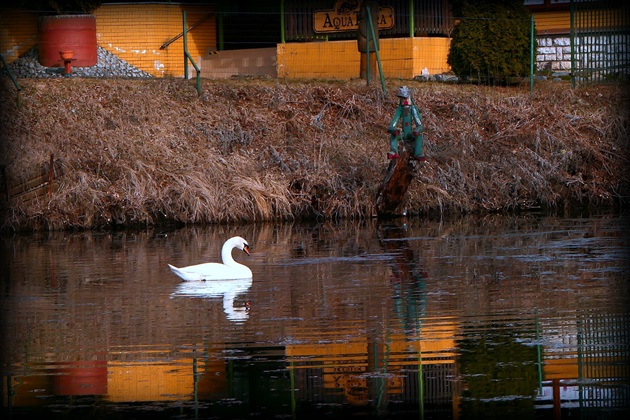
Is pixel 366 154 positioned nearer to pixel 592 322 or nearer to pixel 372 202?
pixel 372 202

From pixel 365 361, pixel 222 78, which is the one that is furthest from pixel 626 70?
pixel 365 361

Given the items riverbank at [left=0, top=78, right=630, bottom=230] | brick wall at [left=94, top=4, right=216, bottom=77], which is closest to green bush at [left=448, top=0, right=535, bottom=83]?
riverbank at [left=0, top=78, right=630, bottom=230]

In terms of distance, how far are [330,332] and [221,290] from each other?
160 inches

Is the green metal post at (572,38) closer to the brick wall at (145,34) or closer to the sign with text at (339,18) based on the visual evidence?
the sign with text at (339,18)

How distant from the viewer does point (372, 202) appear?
87.5ft

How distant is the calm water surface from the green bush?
10.4 meters

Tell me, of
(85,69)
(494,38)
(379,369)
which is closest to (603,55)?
(494,38)

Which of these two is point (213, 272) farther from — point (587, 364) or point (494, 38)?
point (494, 38)

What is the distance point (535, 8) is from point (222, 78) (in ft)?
29.6

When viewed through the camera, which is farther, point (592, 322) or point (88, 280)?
point (88, 280)

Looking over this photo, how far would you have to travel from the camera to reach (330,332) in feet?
43.9

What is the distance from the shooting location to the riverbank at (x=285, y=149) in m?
26.4

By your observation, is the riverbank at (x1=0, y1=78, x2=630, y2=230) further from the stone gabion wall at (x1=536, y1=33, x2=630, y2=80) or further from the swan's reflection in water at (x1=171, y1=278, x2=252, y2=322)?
the swan's reflection in water at (x1=171, y1=278, x2=252, y2=322)

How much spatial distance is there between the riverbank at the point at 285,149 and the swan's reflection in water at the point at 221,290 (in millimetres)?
8414
